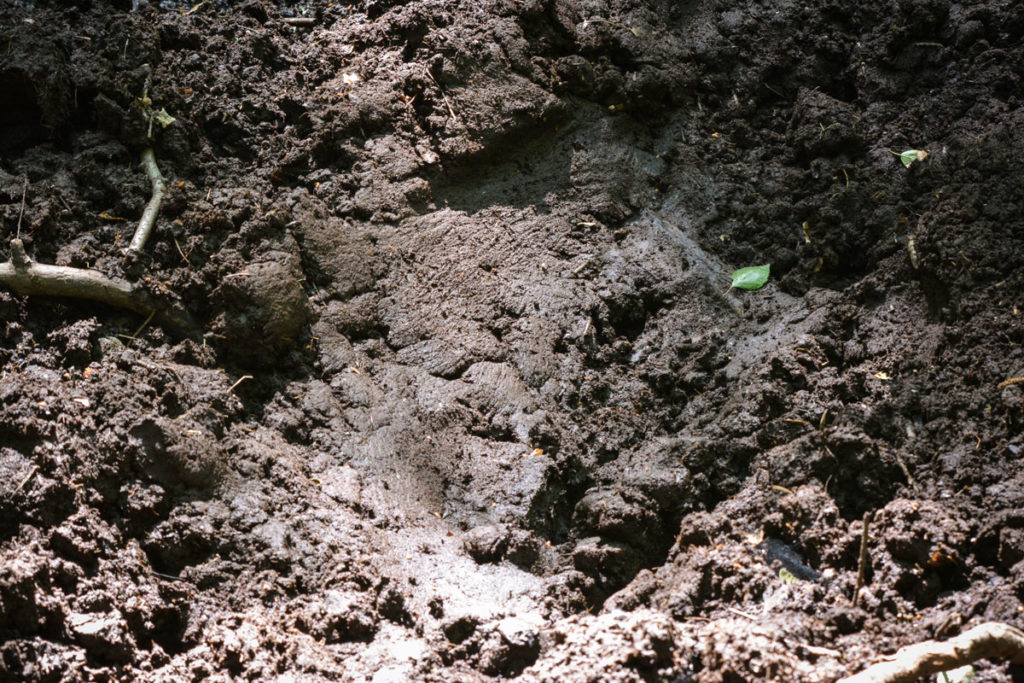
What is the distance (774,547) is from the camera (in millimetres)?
2609

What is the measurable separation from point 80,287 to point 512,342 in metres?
1.62

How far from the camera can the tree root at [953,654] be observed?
2.10 m

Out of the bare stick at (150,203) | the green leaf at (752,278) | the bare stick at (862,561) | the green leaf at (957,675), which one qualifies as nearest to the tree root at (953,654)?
the green leaf at (957,675)

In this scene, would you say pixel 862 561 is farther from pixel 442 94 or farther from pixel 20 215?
pixel 20 215

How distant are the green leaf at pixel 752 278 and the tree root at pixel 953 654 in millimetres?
1562

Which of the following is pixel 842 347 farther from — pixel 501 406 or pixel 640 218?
pixel 501 406

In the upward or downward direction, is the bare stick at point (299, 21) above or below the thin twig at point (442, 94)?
above

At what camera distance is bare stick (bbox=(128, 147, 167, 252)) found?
3109 millimetres

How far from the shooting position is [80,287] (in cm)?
294

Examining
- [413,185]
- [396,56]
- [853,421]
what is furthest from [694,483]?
[396,56]

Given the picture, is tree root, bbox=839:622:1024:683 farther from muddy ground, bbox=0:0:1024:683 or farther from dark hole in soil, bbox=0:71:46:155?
dark hole in soil, bbox=0:71:46:155

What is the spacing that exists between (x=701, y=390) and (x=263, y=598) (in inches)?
69.1

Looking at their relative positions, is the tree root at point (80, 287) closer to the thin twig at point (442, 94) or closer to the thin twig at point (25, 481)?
the thin twig at point (25, 481)

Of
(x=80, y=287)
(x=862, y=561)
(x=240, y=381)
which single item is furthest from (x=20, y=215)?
(x=862, y=561)
